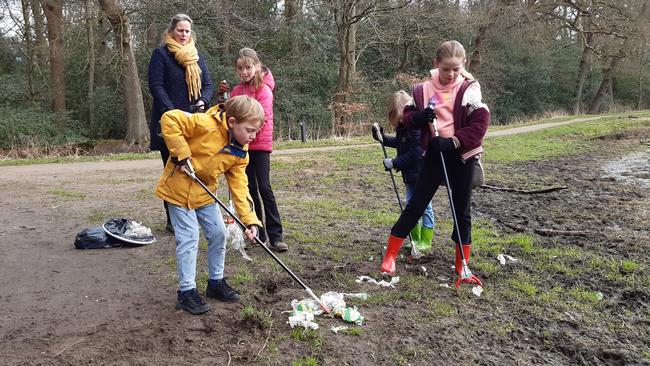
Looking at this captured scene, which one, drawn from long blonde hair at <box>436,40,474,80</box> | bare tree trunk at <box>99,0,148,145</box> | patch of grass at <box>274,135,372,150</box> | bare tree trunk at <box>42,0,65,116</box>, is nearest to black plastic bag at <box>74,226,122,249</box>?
long blonde hair at <box>436,40,474,80</box>

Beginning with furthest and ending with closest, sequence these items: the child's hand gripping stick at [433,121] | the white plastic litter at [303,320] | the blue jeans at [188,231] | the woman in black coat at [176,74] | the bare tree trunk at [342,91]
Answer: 1. the bare tree trunk at [342,91]
2. the woman in black coat at [176,74]
3. the child's hand gripping stick at [433,121]
4. the blue jeans at [188,231]
5. the white plastic litter at [303,320]

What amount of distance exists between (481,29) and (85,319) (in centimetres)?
2438

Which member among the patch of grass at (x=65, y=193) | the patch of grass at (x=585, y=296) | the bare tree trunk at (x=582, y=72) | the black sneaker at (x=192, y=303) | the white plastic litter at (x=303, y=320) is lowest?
the patch of grass at (x=585, y=296)

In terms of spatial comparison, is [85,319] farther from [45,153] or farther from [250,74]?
[45,153]

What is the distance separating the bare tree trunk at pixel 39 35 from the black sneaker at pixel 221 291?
2085 centimetres

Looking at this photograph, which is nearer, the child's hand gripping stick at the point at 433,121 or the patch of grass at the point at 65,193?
the child's hand gripping stick at the point at 433,121

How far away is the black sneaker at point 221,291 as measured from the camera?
3.88 meters

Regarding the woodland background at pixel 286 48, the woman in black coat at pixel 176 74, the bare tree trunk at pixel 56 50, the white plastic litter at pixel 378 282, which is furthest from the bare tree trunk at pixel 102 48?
the white plastic litter at pixel 378 282

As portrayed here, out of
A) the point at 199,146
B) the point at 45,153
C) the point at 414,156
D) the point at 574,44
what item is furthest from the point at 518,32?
the point at 199,146

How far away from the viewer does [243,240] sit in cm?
513

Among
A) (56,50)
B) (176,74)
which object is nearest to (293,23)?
(56,50)

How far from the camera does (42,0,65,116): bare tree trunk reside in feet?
61.9

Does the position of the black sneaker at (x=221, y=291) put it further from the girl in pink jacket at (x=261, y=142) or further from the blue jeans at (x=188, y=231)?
the girl in pink jacket at (x=261, y=142)

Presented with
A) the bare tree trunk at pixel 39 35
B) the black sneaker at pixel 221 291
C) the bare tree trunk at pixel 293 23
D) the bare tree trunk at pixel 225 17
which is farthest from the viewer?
the bare tree trunk at pixel 293 23
